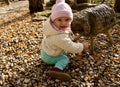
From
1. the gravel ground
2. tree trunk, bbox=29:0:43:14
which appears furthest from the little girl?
tree trunk, bbox=29:0:43:14

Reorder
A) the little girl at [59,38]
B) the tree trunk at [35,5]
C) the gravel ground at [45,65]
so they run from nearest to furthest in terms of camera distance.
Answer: the little girl at [59,38], the gravel ground at [45,65], the tree trunk at [35,5]

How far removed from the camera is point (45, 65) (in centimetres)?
400

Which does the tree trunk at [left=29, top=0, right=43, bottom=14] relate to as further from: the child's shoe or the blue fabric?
the child's shoe

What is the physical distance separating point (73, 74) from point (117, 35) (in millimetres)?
1706

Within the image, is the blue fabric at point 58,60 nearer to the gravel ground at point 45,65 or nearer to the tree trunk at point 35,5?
the gravel ground at point 45,65

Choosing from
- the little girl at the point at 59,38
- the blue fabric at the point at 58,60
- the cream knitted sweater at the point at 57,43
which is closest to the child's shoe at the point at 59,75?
the little girl at the point at 59,38

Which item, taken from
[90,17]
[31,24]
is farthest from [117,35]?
[31,24]

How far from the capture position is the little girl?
3.45m

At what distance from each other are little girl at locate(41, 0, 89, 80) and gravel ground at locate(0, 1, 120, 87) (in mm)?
160

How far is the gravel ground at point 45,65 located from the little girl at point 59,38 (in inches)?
6.3

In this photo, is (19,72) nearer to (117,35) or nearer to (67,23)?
(67,23)

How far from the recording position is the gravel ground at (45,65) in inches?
142

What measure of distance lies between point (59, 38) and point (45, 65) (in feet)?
2.26

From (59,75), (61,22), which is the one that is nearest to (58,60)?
(59,75)
